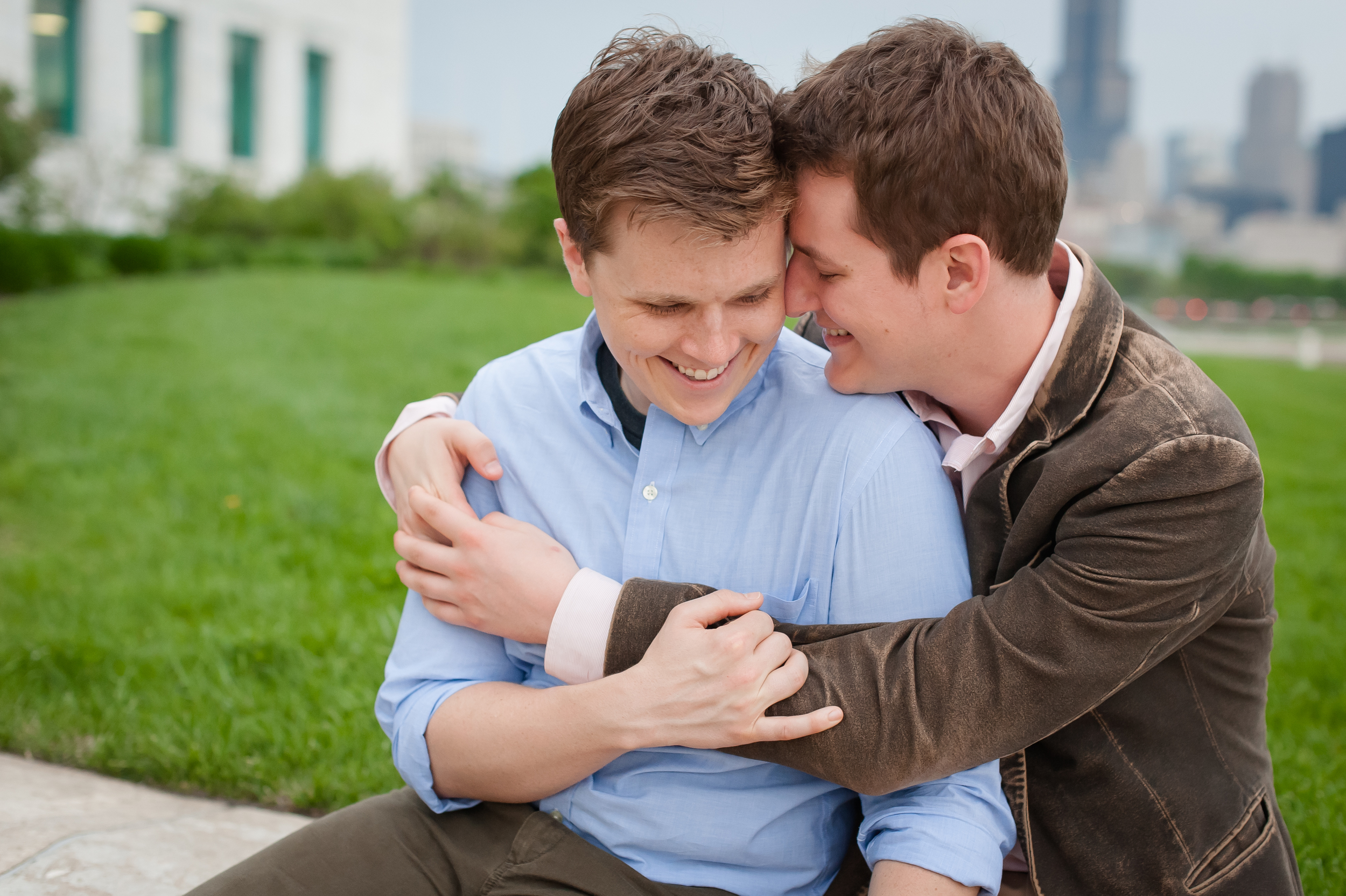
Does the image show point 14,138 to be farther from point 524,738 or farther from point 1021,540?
point 1021,540

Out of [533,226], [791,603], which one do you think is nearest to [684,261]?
[791,603]

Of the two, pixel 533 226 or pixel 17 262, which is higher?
pixel 17 262

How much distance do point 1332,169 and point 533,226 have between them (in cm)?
6746

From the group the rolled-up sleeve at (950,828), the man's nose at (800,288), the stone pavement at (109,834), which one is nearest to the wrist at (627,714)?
the rolled-up sleeve at (950,828)

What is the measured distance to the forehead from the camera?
69.4 inches

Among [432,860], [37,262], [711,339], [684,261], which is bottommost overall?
[37,262]

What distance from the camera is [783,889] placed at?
1.86 metres

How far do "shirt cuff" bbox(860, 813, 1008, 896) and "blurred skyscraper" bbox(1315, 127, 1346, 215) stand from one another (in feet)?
265

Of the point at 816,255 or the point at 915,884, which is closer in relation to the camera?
the point at 915,884

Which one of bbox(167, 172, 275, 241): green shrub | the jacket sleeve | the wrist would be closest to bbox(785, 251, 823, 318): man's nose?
the jacket sleeve

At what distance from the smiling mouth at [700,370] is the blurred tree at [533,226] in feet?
89.8

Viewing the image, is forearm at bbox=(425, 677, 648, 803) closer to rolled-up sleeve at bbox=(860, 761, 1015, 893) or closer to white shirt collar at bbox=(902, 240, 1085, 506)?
rolled-up sleeve at bbox=(860, 761, 1015, 893)

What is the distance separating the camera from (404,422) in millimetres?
2266

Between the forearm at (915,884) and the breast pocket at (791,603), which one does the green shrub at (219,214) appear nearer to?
the breast pocket at (791,603)
